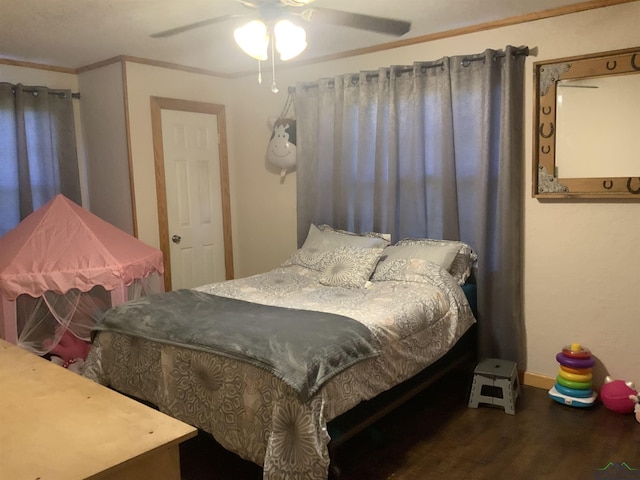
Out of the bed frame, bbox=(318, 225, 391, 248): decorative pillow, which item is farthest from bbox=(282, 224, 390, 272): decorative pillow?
the bed frame

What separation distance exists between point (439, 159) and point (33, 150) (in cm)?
318

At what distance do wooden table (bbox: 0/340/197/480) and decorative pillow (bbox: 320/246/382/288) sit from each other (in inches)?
78.7

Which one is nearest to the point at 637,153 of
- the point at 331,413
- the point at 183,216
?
the point at 331,413

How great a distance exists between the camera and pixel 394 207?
3797mm

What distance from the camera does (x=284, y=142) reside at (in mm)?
4445

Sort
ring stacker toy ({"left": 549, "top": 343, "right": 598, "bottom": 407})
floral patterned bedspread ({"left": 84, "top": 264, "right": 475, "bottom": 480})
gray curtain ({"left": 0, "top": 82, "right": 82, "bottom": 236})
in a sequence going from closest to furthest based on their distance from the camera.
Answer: floral patterned bedspread ({"left": 84, "top": 264, "right": 475, "bottom": 480}) < ring stacker toy ({"left": 549, "top": 343, "right": 598, "bottom": 407}) < gray curtain ({"left": 0, "top": 82, "right": 82, "bottom": 236})

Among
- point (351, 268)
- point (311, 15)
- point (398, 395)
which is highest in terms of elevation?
point (311, 15)

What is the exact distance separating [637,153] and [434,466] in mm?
2049

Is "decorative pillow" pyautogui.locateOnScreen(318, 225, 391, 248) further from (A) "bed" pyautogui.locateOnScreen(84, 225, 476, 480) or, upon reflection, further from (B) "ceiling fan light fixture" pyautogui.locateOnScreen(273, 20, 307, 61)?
(B) "ceiling fan light fixture" pyautogui.locateOnScreen(273, 20, 307, 61)

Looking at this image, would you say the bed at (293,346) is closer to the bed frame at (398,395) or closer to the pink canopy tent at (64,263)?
the bed frame at (398,395)

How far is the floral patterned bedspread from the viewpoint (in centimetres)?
208

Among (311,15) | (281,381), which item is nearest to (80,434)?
(281,381)

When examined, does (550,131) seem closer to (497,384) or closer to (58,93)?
(497,384)

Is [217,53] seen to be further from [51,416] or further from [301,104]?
[51,416]
